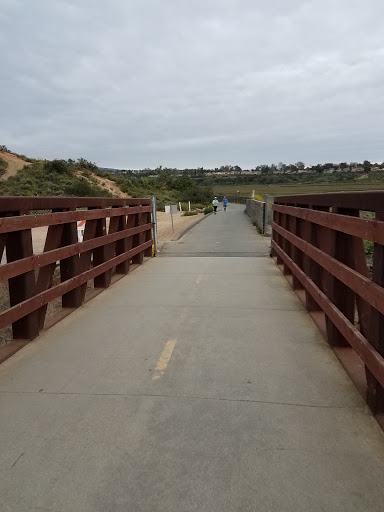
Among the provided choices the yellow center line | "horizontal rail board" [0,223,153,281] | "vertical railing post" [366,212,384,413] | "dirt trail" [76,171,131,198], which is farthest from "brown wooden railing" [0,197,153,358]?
"dirt trail" [76,171,131,198]

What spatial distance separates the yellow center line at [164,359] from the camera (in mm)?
3977

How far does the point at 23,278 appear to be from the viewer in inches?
180

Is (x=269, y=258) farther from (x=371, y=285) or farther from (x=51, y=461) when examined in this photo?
(x=51, y=461)

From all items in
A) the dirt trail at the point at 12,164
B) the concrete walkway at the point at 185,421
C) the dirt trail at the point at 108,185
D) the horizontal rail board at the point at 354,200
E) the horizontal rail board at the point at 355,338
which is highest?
the dirt trail at the point at 12,164

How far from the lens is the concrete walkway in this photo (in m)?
2.41

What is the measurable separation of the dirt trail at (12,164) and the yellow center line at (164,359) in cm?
5238

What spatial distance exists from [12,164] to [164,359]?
5816 cm

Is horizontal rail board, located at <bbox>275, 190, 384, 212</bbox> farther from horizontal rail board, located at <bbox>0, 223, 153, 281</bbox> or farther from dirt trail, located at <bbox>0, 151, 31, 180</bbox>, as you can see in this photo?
dirt trail, located at <bbox>0, 151, 31, 180</bbox>

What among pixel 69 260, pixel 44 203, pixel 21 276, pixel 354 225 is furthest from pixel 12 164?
pixel 354 225

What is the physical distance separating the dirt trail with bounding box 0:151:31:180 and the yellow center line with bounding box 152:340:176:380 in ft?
172

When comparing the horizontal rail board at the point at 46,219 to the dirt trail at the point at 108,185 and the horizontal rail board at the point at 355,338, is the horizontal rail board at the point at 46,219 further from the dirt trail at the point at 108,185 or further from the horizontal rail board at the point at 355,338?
the dirt trail at the point at 108,185

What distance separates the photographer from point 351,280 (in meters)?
3.50

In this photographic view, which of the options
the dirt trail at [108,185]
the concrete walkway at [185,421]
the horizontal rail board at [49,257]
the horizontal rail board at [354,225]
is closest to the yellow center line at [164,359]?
the concrete walkway at [185,421]

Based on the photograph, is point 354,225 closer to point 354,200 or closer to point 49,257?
point 354,200
